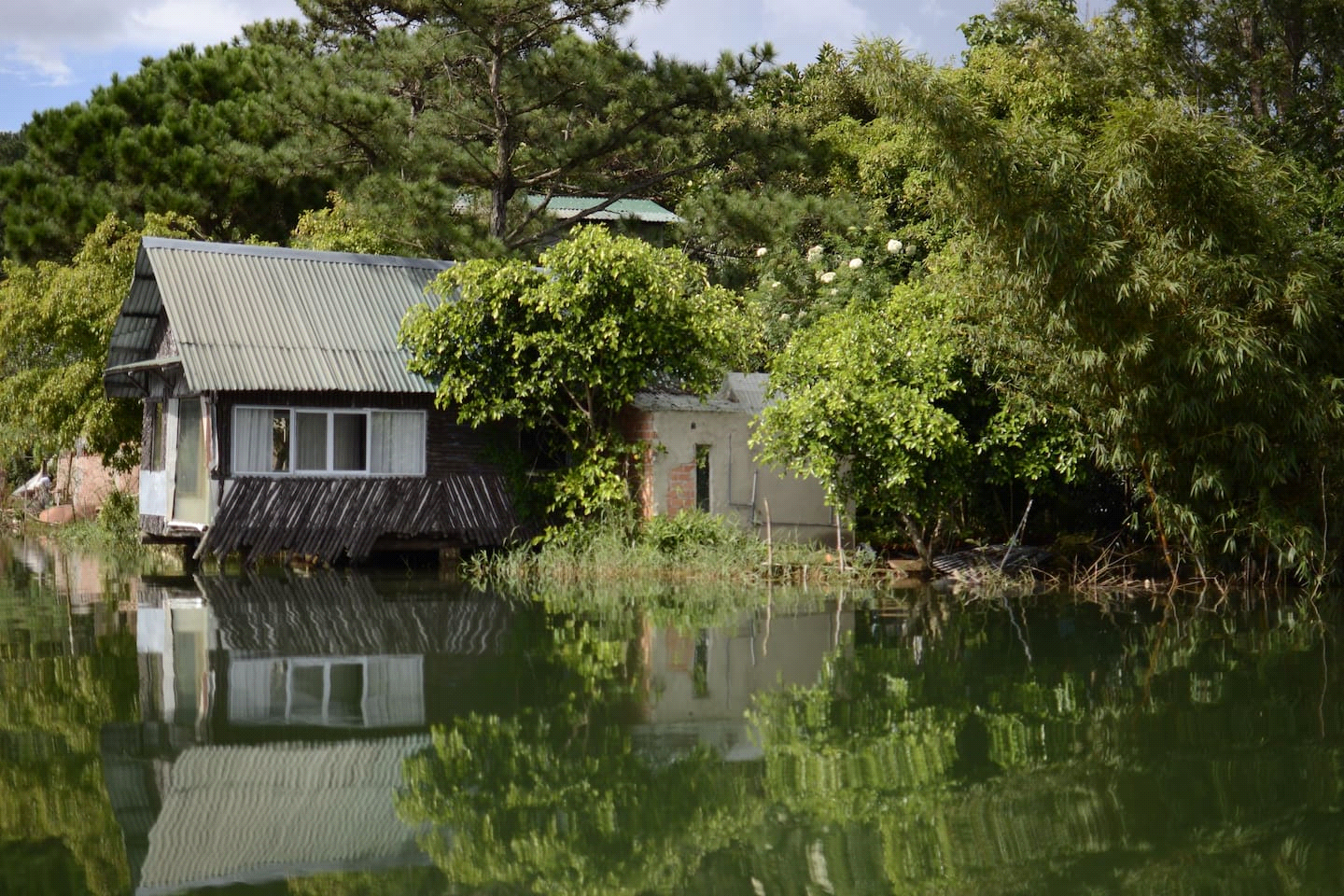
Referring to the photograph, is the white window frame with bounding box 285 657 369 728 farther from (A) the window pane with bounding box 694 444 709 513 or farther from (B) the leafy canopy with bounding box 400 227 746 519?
(A) the window pane with bounding box 694 444 709 513

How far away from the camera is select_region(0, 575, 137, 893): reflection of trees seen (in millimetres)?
5555

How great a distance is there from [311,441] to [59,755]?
11.5 metres

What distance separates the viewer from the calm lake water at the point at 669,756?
5578mm

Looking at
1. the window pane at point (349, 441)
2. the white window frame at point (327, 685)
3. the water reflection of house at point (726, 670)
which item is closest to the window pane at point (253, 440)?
the window pane at point (349, 441)

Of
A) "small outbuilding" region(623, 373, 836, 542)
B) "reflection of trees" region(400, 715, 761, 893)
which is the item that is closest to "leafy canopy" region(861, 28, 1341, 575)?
"small outbuilding" region(623, 373, 836, 542)

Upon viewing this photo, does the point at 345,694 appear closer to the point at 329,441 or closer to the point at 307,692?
the point at 307,692

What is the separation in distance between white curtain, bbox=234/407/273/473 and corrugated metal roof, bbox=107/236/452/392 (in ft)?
2.17

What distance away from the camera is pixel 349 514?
725 inches

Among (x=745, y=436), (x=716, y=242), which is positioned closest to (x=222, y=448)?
(x=745, y=436)

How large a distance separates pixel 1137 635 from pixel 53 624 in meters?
9.50

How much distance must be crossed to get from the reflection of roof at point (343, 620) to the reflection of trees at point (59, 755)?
122cm

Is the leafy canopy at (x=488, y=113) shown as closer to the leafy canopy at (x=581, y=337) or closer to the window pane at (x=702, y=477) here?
the leafy canopy at (x=581, y=337)

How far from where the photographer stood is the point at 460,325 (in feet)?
58.9

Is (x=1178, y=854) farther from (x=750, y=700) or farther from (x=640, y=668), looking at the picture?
(x=640, y=668)
